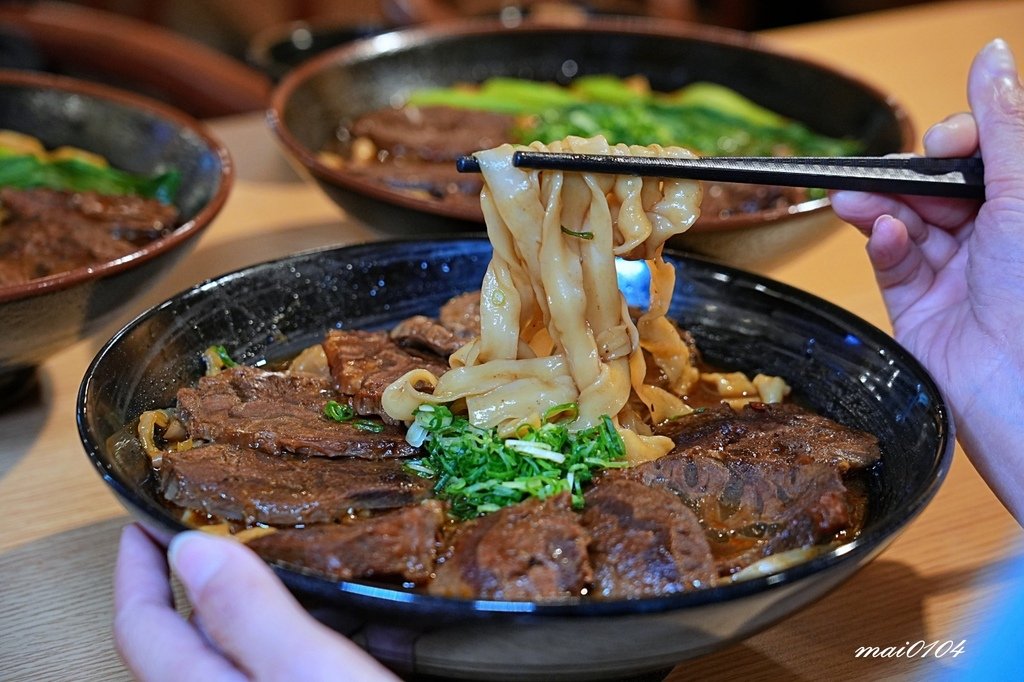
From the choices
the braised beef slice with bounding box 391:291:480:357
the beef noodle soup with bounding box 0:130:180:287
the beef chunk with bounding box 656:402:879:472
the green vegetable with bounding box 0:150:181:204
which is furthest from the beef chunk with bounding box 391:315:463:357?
the green vegetable with bounding box 0:150:181:204

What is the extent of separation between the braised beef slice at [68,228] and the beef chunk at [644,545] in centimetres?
142

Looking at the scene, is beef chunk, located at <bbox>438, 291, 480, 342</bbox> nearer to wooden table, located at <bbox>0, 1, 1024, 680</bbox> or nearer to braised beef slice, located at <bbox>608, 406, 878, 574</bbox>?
braised beef slice, located at <bbox>608, 406, 878, 574</bbox>

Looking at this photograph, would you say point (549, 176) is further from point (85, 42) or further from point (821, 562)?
point (85, 42)

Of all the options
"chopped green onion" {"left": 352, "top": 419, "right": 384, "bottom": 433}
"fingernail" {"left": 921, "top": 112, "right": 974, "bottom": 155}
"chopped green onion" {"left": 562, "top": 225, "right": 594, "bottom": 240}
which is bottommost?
"chopped green onion" {"left": 352, "top": 419, "right": 384, "bottom": 433}

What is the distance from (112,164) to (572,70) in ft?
6.15

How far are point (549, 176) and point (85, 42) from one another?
3.47 m

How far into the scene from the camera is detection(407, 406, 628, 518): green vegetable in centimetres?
168

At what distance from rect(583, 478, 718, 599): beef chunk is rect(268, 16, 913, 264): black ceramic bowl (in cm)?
163

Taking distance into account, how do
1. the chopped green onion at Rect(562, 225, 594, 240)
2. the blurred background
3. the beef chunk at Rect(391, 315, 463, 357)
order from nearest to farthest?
the chopped green onion at Rect(562, 225, 594, 240), the beef chunk at Rect(391, 315, 463, 357), the blurred background

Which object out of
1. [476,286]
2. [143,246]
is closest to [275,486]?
[476,286]

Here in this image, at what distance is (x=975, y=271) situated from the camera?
2.11 m

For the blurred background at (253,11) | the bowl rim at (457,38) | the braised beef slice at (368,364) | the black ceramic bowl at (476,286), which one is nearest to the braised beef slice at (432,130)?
the bowl rim at (457,38)

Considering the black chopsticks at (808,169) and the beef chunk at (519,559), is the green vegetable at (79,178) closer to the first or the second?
the black chopsticks at (808,169)

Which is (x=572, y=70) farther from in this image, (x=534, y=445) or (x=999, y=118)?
(x=534, y=445)
